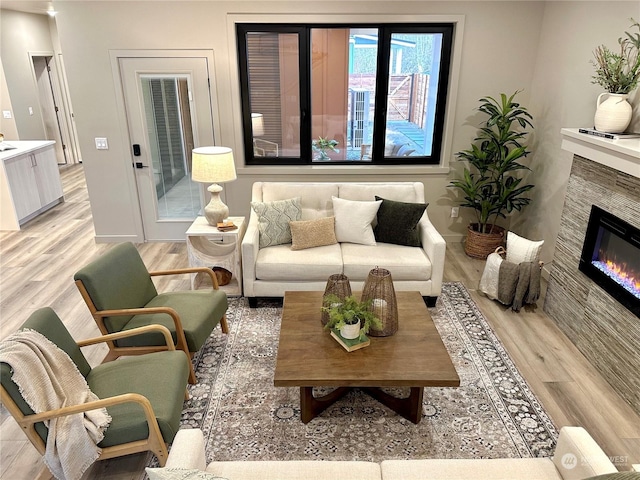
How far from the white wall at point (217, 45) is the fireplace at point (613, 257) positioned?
2002 mm

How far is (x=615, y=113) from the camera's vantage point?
2.93m

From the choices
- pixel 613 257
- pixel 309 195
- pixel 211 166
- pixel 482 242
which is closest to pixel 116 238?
pixel 211 166

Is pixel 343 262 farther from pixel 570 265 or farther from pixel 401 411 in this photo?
pixel 570 265

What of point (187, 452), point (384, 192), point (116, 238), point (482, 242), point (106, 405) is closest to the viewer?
point (187, 452)

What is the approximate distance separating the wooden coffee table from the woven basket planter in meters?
2.08

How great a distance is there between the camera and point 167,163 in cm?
488

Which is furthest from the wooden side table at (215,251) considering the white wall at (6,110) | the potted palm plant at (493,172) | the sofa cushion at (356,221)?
the white wall at (6,110)

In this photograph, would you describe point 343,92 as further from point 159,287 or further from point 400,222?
point 159,287

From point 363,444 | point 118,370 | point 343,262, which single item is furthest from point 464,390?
point 118,370

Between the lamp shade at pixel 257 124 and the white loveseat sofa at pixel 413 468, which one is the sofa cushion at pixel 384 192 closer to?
the lamp shade at pixel 257 124

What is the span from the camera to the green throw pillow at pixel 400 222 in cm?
377

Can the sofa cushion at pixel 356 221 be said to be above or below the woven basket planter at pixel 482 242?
above

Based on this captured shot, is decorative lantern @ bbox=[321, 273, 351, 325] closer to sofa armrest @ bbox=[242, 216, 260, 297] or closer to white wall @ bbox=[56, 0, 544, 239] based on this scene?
sofa armrest @ bbox=[242, 216, 260, 297]

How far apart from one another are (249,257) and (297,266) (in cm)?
38
